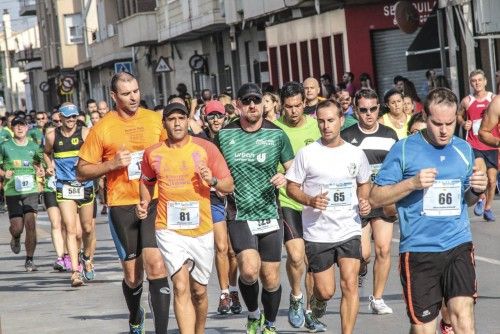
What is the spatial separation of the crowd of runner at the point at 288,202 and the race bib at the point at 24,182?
5.71m

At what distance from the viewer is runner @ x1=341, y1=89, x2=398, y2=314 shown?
12.3 metres

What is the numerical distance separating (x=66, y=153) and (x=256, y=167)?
6004 mm

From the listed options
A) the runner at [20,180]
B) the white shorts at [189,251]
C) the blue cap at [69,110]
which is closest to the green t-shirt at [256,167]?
the white shorts at [189,251]

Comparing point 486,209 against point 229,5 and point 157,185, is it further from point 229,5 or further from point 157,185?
point 229,5

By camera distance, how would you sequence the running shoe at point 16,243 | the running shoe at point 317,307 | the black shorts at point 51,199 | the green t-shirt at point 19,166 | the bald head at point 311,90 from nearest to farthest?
the running shoe at point 317,307 → the bald head at point 311,90 → the black shorts at point 51,199 → the green t-shirt at point 19,166 → the running shoe at point 16,243

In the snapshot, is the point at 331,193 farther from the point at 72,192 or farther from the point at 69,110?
the point at 69,110

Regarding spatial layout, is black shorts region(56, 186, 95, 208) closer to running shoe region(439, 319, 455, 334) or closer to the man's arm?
the man's arm

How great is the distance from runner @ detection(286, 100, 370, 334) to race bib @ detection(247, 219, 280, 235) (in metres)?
0.78

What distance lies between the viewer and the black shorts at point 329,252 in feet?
35.3

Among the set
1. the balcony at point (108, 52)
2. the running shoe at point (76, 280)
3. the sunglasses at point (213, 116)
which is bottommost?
the running shoe at point (76, 280)

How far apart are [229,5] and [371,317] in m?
31.7

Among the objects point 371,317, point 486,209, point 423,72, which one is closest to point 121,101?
point 371,317

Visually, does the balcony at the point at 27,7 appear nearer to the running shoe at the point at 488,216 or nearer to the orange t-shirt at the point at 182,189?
the running shoe at the point at 488,216

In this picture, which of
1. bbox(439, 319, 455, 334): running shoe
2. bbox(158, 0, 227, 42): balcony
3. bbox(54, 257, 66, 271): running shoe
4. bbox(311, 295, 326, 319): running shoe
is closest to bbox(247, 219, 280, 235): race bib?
bbox(311, 295, 326, 319): running shoe
